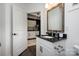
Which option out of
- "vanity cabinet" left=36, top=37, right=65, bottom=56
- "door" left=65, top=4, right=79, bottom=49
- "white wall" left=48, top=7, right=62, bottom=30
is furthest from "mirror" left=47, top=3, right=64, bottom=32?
"vanity cabinet" left=36, top=37, right=65, bottom=56

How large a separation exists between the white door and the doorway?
6 centimetres

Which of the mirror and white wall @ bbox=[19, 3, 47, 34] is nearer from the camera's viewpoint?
white wall @ bbox=[19, 3, 47, 34]

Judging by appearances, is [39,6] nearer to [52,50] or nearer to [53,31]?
[53,31]

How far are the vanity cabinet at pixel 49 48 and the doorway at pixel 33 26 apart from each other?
0.28 ft

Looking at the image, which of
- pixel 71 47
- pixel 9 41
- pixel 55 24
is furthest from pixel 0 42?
pixel 71 47

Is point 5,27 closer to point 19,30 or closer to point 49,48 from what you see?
point 19,30

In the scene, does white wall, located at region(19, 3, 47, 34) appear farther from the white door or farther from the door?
the door

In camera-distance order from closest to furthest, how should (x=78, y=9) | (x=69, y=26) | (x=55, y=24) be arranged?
(x=78, y=9)
(x=69, y=26)
(x=55, y=24)

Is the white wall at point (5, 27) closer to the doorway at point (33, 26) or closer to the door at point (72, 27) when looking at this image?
the doorway at point (33, 26)

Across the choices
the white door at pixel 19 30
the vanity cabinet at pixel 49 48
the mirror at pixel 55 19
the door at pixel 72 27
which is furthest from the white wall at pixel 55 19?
the white door at pixel 19 30

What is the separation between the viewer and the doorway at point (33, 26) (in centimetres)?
132

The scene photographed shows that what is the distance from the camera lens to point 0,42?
1.33 metres

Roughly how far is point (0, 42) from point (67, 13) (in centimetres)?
103

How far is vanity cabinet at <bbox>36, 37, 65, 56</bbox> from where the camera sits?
48.0 inches
